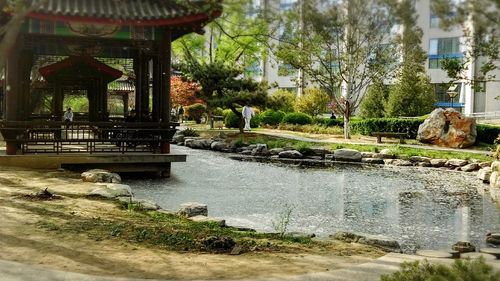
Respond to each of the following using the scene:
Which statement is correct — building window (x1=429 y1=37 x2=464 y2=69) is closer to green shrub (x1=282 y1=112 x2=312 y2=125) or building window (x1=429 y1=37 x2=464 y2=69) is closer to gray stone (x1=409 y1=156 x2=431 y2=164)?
green shrub (x1=282 y1=112 x2=312 y2=125)

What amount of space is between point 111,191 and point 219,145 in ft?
50.5

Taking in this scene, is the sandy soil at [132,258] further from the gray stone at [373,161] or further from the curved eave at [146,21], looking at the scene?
the gray stone at [373,161]

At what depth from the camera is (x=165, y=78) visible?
50.2 ft

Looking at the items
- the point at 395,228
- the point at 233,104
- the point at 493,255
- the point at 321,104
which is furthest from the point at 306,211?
the point at 321,104

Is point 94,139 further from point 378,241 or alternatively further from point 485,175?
point 485,175

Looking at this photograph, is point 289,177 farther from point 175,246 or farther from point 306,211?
point 175,246

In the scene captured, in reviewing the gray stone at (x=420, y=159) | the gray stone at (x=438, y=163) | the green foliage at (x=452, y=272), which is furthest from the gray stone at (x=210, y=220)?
the gray stone at (x=420, y=159)

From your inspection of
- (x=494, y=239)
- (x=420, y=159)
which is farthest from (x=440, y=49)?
(x=494, y=239)

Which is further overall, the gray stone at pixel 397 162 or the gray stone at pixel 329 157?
the gray stone at pixel 329 157

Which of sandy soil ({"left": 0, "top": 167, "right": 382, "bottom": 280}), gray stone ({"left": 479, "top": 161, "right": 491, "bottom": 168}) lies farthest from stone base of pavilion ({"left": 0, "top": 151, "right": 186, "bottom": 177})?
gray stone ({"left": 479, "top": 161, "right": 491, "bottom": 168})

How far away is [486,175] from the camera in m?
16.5

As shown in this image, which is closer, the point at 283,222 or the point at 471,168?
the point at 283,222

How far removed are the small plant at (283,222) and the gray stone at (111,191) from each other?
9.60 feet

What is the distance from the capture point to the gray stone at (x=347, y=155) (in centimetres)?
2206
